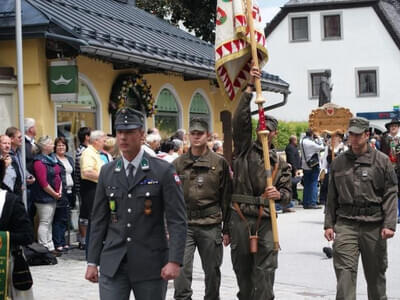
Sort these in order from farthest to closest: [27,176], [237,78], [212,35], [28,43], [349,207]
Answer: [212,35] → [28,43] → [27,176] → [237,78] → [349,207]

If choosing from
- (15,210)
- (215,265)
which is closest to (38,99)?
(215,265)

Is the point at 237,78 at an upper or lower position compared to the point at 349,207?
upper

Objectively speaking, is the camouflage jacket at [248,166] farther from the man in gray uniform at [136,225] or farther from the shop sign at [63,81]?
the shop sign at [63,81]

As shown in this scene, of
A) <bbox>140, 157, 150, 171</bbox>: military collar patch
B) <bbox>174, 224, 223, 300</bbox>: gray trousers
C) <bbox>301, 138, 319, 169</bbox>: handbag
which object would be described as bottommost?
<bbox>174, 224, 223, 300</bbox>: gray trousers

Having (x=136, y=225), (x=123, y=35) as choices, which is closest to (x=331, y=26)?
(x=123, y=35)

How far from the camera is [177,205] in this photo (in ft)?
19.7

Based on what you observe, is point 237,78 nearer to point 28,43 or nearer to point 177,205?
point 177,205

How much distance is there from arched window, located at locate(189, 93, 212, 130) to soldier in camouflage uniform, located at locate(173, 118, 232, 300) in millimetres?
13030

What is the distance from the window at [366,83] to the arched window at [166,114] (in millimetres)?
30186

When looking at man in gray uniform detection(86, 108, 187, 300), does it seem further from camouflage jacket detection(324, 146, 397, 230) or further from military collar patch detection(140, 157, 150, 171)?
camouflage jacket detection(324, 146, 397, 230)

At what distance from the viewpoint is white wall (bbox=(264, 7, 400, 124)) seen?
48.7 meters

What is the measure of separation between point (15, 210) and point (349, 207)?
3414 mm

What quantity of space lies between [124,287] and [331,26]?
1792 inches

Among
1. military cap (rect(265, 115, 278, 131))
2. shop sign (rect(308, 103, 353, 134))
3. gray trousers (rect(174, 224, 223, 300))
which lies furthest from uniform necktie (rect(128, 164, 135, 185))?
shop sign (rect(308, 103, 353, 134))
